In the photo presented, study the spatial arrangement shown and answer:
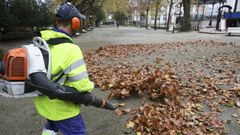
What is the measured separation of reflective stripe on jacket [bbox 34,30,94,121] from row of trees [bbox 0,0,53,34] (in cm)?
1830

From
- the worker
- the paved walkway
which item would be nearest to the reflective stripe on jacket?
the worker

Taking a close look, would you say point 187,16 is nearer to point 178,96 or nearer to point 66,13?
point 178,96

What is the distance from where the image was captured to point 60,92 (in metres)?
2.53

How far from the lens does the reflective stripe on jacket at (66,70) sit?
2578 mm

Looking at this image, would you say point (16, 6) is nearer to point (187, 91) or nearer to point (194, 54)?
point (194, 54)

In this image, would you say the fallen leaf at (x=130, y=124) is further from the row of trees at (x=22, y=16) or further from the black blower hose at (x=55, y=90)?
the row of trees at (x=22, y=16)

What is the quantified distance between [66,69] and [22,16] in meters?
22.0

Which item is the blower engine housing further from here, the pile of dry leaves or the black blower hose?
the pile of dry leaves

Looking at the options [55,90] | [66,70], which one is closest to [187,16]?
[66,70]

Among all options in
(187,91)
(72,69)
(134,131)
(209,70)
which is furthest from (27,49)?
(209,70)

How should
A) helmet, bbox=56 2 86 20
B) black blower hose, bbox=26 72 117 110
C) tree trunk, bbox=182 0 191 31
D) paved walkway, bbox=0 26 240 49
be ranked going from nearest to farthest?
black blower hose, bbox=26 72 117 110
helmet, bbox=56 2 86 20
paved walkway, bbox=0 26 240 49
tree trunk, bbox=182 0 191 31

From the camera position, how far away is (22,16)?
2306 cm

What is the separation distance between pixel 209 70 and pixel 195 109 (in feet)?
10.6

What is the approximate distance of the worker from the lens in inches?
102
